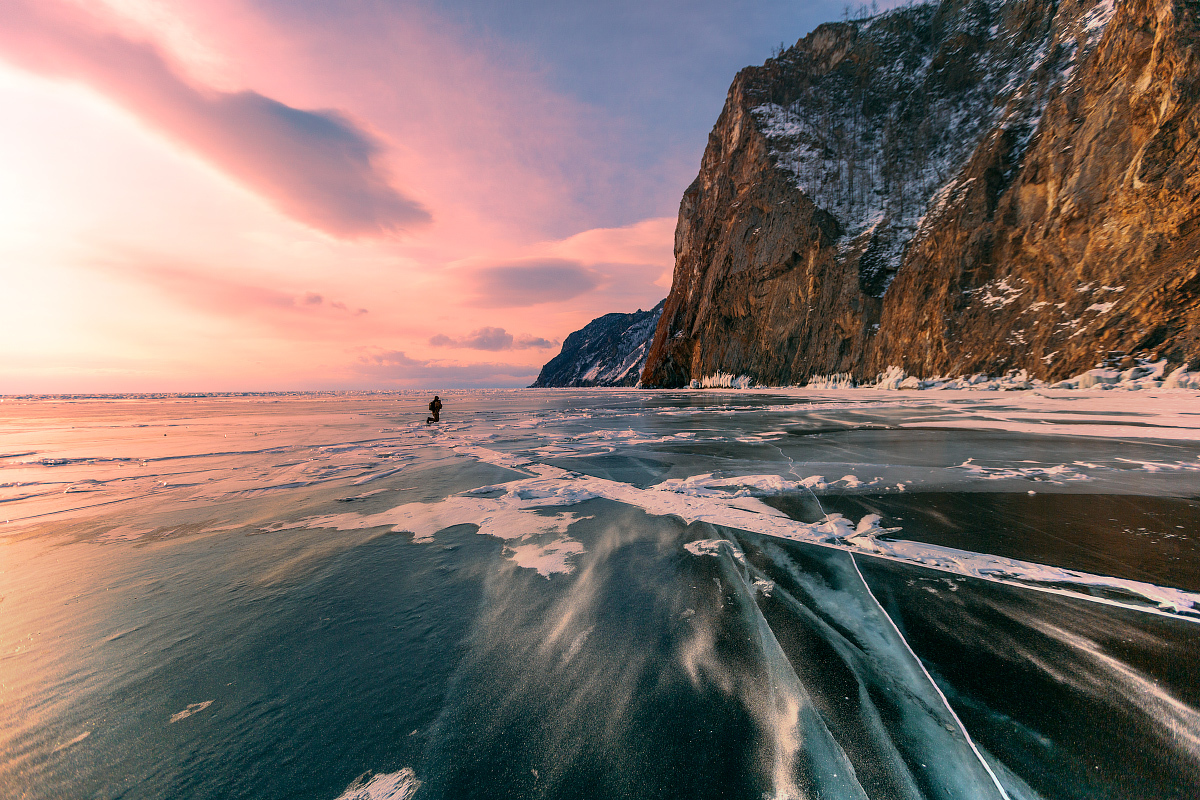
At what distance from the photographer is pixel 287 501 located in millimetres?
6328

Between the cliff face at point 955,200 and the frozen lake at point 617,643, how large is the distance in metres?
28.5

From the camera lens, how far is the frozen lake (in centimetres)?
175

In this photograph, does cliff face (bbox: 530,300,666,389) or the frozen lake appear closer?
the frozen lake

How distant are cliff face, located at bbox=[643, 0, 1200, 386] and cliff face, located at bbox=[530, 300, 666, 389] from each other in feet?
256

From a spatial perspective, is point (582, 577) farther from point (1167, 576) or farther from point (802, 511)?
point (1167, 576)

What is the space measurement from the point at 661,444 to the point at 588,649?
28.6 feet

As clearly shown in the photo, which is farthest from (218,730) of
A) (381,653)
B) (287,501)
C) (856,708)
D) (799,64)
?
(799,64)

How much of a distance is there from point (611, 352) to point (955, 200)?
134335mm

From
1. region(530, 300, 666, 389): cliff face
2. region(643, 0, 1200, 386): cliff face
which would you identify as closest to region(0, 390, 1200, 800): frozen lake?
region(643, 0, 1200, 386): cliff face

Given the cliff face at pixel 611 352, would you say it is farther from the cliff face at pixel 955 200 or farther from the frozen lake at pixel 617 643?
the frozen lake at pixel 617 643

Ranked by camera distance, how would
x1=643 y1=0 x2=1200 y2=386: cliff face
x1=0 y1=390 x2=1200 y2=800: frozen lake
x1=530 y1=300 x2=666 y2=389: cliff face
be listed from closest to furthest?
x1=0 y1=390 x2=1200 y2=800: frozen lake < x1=643 y1=0 x2=1200 y2=386: cliff face < x1=530 y1=300 x2=666 y2=389: cliff face

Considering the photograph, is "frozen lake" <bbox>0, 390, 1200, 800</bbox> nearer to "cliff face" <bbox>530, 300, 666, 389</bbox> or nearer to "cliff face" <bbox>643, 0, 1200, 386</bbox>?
"cliff face" <bbox>643, 0, 1200, 386</bbox>

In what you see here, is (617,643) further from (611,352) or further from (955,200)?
(611,352)

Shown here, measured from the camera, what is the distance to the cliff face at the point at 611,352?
148 m
